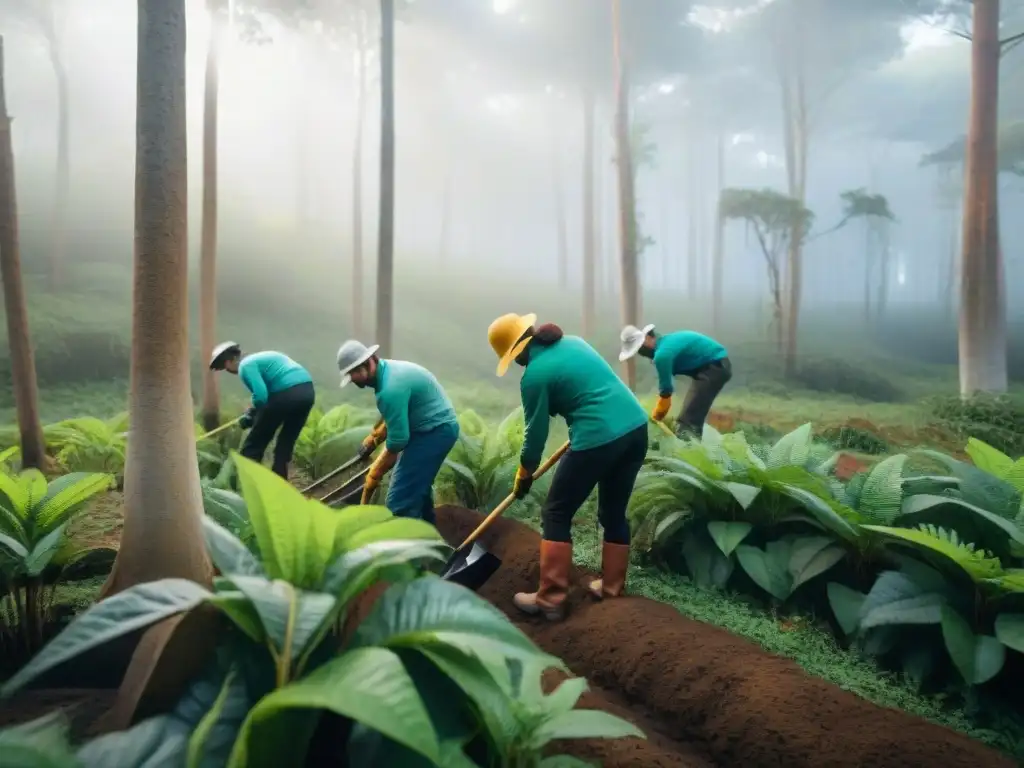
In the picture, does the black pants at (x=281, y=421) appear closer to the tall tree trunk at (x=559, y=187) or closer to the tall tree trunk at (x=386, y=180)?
the tall tree trunk at (x=386, y=180)

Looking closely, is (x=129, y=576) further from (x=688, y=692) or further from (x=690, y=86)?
(x=690, y=86)

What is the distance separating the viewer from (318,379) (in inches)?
512

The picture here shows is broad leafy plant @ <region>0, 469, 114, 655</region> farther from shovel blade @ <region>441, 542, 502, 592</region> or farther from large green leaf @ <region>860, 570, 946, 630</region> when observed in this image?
large green leaf @ <region>860, 570, 946, 630</region>

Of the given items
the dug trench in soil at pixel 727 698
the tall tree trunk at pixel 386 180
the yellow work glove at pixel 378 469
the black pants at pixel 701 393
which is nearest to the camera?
the dug trench in soil at pixel 727 698

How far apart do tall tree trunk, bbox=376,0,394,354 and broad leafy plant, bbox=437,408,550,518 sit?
340cm

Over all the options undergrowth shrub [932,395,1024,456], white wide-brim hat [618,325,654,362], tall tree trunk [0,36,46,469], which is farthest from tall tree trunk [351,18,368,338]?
undergrowth shrub [932,395,1024,456]

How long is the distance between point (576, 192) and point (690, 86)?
9464mm

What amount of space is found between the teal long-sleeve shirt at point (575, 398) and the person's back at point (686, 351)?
2824 millimetres

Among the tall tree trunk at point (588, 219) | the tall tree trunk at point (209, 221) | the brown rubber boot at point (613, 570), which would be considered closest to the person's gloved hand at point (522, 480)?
the brown rubber boot at point (613, 570)

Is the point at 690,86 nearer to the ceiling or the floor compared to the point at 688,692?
nearer to the ceiling

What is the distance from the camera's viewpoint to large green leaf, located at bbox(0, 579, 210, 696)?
120 centimetres

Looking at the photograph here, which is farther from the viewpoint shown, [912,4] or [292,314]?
[292,314]

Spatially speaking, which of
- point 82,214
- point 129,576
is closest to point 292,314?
point 82,214

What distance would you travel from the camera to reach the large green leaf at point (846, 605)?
113 inches
